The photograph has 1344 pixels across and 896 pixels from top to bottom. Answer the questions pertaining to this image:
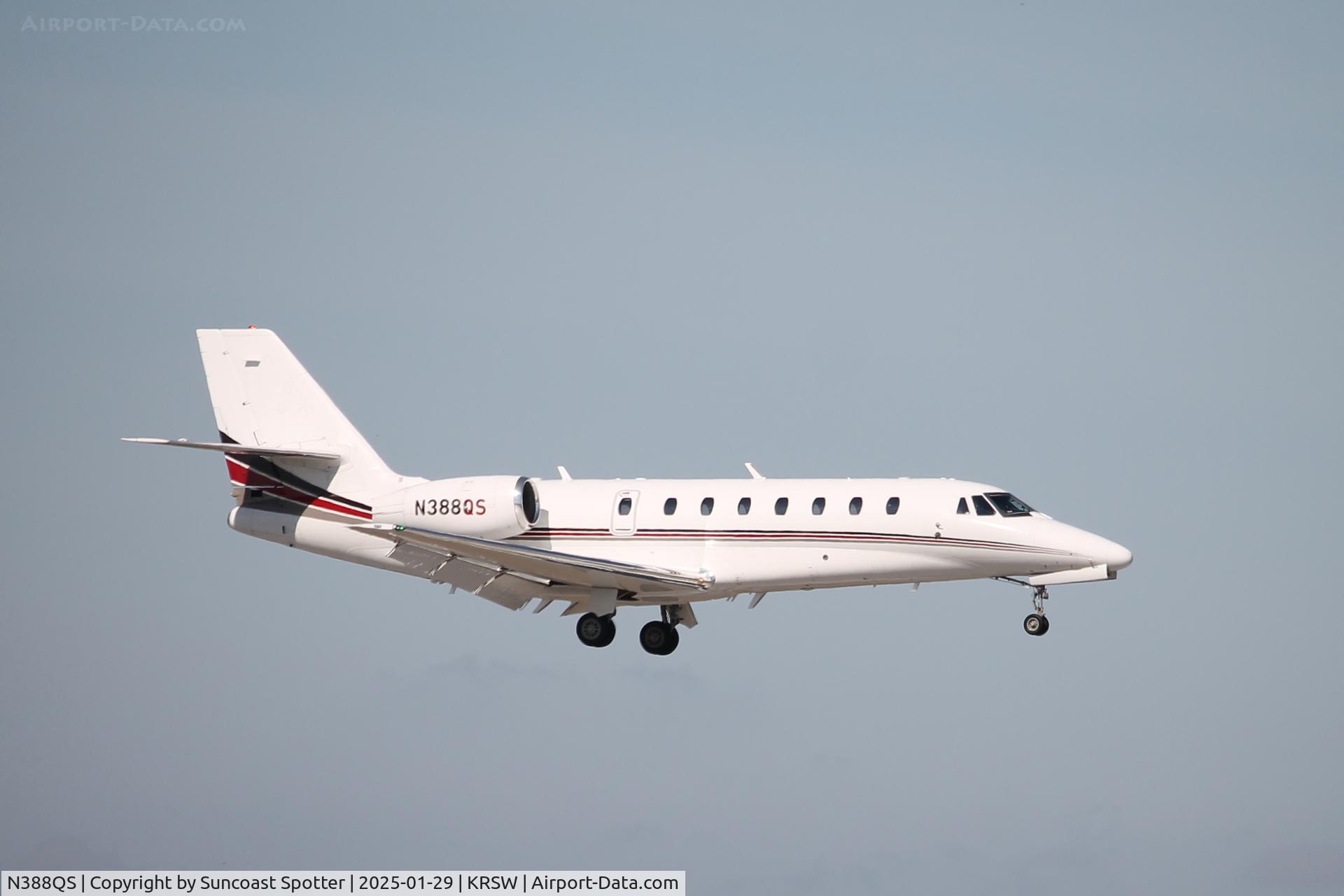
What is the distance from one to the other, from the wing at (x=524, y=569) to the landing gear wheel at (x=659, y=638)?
1304 millimetres

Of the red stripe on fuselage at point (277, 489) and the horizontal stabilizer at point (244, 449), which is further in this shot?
the red stripe on fuselage at point (277, 489)

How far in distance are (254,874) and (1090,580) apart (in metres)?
15.8

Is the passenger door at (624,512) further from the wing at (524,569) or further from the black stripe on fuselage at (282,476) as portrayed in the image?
the black stripe on fuselage at (282,476)

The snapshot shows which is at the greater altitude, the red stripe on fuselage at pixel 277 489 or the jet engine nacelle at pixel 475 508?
the red stripe on fuselage at pixel 277 489

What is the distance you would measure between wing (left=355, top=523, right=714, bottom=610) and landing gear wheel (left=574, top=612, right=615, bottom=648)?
0.69 meters

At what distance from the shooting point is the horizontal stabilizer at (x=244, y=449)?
33.1 meters

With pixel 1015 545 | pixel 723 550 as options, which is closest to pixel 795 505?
pixel 723 550

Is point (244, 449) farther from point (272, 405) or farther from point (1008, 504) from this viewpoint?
point (1008, 504)

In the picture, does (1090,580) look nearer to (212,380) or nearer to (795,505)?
(795,505)

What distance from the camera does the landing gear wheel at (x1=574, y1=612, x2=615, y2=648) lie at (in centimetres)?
3534

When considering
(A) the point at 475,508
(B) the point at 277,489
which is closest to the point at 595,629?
(A) the point at 475,508

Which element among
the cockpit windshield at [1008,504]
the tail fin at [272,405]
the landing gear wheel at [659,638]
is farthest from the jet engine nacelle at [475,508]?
the cockpit windshield at [1008,504]

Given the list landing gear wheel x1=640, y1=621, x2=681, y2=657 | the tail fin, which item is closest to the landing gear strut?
landing gear wheel x1=640, y1=621, x2=681, y2=657

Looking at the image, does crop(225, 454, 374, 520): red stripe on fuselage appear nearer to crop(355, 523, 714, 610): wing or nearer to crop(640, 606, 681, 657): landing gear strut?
crop(355, 523, 714, 610): wing
